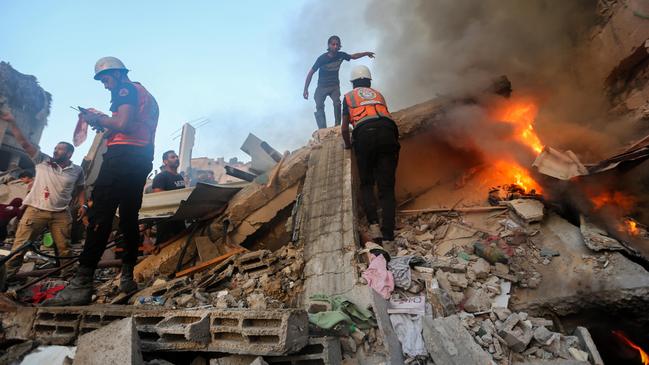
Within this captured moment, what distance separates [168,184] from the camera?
5266mm

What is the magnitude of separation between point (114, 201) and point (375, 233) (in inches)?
106

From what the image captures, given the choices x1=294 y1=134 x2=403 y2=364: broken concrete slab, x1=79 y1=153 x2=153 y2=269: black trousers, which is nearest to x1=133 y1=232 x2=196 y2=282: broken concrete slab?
x1=79 y1=153 x2=153 y2=269: black trousers

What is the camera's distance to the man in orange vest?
3463mm

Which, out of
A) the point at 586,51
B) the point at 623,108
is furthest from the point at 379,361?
the point at 586,51

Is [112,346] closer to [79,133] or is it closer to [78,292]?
[78,292]

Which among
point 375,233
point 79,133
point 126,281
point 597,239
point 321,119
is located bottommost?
point 126,281

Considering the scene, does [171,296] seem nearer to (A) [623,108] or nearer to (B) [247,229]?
(B) [247,229]

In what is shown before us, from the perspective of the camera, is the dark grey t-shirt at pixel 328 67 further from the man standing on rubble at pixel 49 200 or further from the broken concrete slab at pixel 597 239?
the broken concrete slab at pixel 597 239

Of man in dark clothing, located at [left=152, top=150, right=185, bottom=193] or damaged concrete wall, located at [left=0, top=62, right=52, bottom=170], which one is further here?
damaged concrete wall, located at [left=0, top=62, right=52, bottom=170]

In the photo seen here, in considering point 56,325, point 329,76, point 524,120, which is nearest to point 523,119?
point 524,120

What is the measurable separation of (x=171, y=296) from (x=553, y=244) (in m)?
4.10

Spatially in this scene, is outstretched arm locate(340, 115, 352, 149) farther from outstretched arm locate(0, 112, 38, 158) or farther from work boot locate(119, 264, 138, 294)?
outstretched arm locate(0, 112, 38, 158)

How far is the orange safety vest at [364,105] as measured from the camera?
367 cm

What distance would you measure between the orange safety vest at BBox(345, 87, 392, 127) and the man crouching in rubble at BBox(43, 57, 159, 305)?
230 cm
